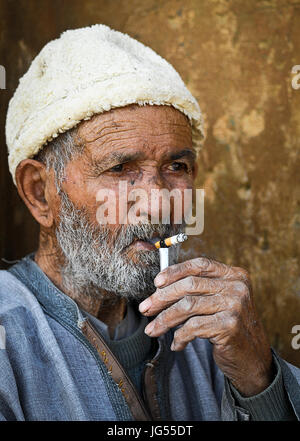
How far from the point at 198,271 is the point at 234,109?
1.60 m

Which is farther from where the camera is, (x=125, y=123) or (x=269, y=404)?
(x=125, y=123)

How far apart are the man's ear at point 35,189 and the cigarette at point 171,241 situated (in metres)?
0.57

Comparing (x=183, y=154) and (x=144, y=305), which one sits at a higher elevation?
(x=183, y=154)

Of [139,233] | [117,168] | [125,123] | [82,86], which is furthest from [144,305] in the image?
[82,86]

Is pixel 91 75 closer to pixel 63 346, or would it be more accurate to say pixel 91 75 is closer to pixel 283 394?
pixel 63 346

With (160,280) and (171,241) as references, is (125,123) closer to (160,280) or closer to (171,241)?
(171,241)

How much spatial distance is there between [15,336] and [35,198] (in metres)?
0.62

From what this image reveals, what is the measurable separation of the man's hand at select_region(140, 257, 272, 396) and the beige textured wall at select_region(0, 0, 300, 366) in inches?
49.0

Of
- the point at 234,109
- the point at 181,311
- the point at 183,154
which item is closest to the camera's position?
the point at 181,311

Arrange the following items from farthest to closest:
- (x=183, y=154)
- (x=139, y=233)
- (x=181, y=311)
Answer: (x=183, y=154)
(x=139, y=233)
(x=181, y=311)

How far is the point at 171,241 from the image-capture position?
1.87m

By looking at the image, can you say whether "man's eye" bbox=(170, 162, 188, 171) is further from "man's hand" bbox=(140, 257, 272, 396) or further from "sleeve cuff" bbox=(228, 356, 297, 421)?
"sleeve cuff" bbox=(228, 356, 297, 421)

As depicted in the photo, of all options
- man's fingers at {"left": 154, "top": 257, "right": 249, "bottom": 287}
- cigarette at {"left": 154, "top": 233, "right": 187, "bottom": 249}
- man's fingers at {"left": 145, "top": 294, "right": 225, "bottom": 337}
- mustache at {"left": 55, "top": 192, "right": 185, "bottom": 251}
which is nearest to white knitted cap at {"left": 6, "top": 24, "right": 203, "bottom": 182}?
mustache at {"left": 55, "top": 192, "right": 185, "bottom": 251}

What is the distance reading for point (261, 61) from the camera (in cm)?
311
